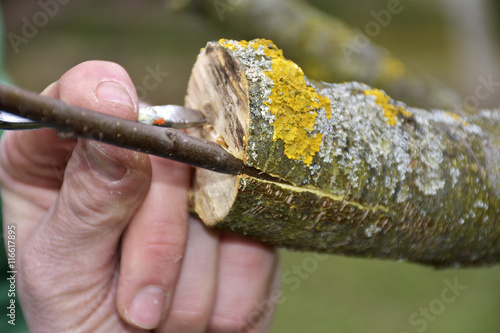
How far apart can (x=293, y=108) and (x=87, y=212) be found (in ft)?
1.45

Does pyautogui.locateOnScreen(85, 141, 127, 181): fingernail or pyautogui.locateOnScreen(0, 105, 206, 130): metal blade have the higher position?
pyautogui.locateOnScreen(0, 105, 206, 130): metal blade

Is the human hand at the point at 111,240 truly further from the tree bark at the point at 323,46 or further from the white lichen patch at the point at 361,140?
the tree bark at the point at 323,46

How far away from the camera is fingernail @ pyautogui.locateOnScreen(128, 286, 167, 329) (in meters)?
0.98

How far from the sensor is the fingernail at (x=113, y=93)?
2.68 feet

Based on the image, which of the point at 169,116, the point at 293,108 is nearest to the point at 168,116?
the point at 169,116

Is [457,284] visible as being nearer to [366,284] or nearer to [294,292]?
[366,284]

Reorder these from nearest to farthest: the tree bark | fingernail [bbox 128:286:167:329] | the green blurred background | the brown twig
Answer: the brown twig, fingernail [bbox 128:286:167:329], the tree bark, the green blurred background

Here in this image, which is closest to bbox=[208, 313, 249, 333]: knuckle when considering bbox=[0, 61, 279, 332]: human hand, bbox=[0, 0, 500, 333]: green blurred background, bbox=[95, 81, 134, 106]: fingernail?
bbox=[0, 61, 279, 332]: human hand

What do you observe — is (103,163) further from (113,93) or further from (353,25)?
(353,25)

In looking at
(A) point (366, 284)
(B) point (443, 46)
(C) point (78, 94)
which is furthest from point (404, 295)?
(B) point (443, 46)

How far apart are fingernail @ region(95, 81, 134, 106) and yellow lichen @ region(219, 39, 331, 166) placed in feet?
0.66

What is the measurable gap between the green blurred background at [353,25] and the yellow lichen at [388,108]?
204cm

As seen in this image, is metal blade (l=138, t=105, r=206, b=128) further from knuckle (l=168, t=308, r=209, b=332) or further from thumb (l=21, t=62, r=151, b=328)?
knuckle (l=168, t=308, r=209, b=332)

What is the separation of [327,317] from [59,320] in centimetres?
267
